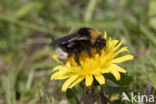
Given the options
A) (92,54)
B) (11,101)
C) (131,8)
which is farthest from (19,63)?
(92,54)

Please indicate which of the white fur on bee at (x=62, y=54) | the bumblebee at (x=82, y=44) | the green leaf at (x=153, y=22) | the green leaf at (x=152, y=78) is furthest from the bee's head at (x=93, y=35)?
the green leaf at (x=153, y=22)

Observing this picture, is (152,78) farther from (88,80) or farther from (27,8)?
(27,8)

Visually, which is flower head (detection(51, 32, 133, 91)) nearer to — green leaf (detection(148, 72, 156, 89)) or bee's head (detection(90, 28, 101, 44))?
bee's head (detection(90, 28, 101, 44))

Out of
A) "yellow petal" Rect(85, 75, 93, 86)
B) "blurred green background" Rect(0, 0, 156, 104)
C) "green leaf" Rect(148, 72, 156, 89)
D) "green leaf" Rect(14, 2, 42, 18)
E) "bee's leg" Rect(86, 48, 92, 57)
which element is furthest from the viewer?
"green leaf" Rect(14, 2, 42, 18)

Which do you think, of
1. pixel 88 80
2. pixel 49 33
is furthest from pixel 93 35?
pixel 49 33

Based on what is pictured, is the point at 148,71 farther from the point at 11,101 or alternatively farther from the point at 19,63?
the point at 19,63

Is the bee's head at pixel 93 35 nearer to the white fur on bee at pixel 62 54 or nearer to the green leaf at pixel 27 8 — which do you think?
the white fur on bee at pixel 62 54

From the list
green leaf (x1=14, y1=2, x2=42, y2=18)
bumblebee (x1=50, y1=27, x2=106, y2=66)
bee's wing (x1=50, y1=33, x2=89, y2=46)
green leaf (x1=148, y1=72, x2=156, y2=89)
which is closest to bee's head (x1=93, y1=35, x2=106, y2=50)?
bumblebee (x1=50, y1=27, x2=106, y2=66)

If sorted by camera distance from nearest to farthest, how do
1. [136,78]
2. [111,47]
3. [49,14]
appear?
[111,47]
[136,78]
[49,14]
